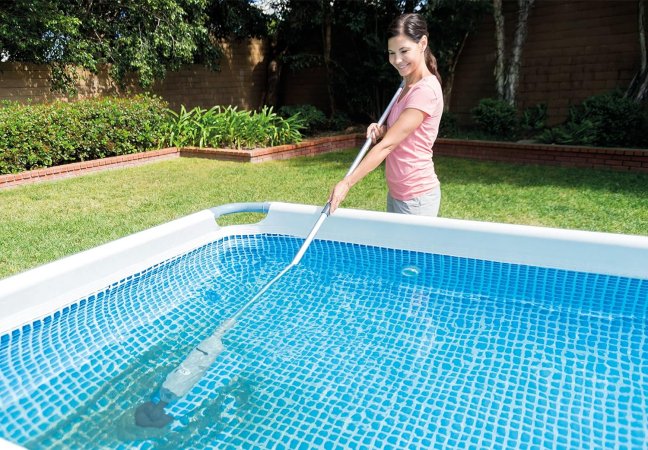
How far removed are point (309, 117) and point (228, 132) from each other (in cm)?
217

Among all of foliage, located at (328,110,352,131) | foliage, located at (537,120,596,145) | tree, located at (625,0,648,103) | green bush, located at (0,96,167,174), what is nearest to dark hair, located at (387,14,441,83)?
green bush, located at (0,96,167,174)

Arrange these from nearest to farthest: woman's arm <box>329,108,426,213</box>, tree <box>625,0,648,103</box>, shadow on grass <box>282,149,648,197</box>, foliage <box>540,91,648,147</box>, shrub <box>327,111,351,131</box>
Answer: woman's arm <box>329,108,426,213</box>
shadow on grass <box>282,149,648,197</box>
foliage <box>540,91,648,147</box>
tree <box>625,0,648,103</box>
shrub <box>327,111,351,131</box>

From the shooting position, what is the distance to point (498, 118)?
825 cm

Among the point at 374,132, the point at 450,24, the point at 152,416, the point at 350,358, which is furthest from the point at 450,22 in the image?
the point at 152,416

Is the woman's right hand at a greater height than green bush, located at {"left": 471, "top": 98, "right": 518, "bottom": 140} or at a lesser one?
greater

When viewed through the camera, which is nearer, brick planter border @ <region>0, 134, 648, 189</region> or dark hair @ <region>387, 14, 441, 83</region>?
dark hair @ <region>387, 14, 441, 83</region>

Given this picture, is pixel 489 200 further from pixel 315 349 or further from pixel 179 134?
pixel 179 134

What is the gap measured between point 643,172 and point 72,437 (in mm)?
6789

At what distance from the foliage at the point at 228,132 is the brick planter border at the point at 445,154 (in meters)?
0.39

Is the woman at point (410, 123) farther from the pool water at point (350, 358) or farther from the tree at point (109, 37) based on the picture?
the tree at point (109, 37)

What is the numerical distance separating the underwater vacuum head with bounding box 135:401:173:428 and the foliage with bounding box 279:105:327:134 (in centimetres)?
805

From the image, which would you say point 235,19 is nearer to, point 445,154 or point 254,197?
point 445,154

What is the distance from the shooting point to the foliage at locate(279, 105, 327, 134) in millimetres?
10077

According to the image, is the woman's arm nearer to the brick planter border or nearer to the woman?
the woman
